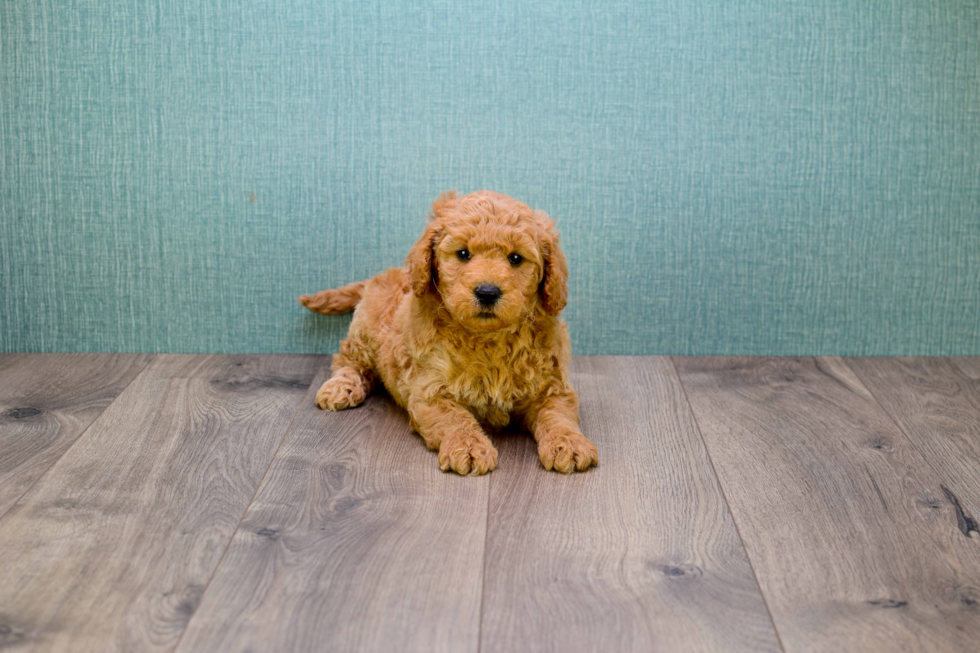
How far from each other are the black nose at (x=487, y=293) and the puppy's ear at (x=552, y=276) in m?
0.19

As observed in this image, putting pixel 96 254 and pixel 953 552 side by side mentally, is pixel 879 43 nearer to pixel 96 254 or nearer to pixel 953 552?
pixel 953 552

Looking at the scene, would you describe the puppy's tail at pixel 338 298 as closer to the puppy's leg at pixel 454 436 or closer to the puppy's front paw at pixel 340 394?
the puppy's front paw at pixel 340 394

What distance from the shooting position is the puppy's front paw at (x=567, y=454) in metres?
2.14

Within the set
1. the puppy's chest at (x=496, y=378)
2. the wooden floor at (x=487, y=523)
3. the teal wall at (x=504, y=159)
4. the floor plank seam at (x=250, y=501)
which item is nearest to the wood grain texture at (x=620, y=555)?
the wooden floor at (x=487, y=523)

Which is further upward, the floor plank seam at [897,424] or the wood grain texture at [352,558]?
the floor plank seam at [897,424]

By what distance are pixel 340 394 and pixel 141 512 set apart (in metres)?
0.74

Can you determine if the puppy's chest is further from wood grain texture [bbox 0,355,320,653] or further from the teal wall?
the teal wall

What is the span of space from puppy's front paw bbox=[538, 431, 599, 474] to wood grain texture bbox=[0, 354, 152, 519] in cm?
119

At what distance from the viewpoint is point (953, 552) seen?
1.80 meters

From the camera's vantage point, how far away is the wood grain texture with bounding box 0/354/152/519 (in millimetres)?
2141

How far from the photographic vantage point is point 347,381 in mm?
2615

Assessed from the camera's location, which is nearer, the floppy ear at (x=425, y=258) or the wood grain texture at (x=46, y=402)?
the wood grain texture at (x=46, y=402)

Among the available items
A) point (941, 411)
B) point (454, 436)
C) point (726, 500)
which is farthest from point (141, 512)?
point (941, 411)

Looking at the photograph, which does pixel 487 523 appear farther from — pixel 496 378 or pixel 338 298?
pixel 338 298
